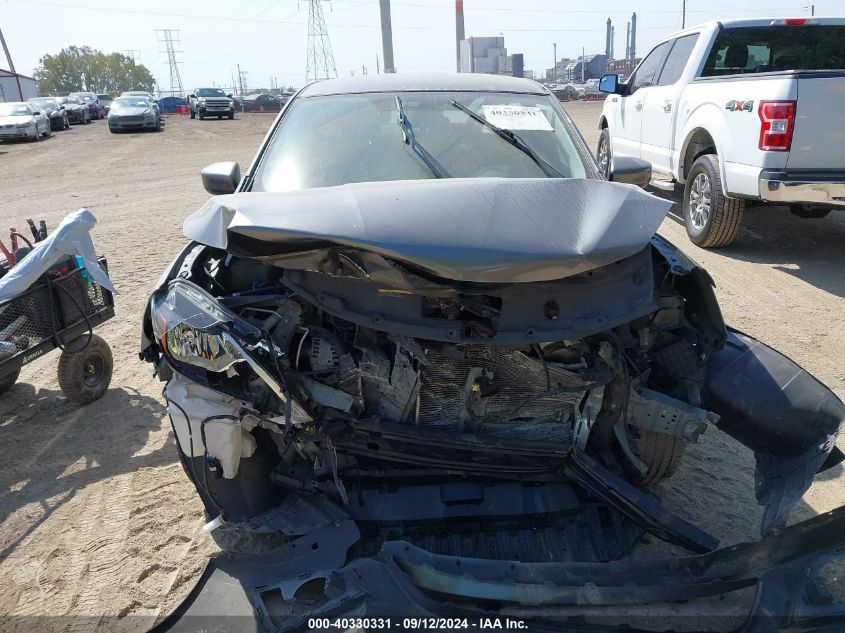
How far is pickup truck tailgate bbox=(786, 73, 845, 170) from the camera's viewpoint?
18.3ft

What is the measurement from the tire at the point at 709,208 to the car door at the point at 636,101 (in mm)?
1639

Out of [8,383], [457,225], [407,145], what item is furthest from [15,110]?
[457,225]

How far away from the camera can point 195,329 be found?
2199 millimetres

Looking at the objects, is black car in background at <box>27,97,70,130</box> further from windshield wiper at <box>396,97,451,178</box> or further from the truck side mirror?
windshield wiper at <box>396,97,451,178</box>

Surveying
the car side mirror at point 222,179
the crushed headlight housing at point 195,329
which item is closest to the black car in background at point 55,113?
the car side mirror at point 222,179

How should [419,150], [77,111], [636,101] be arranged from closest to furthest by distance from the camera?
[419,150] → [636,101] → [77,111]

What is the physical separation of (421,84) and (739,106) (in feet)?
12.9

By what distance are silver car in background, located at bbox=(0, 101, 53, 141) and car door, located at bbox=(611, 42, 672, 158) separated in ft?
68.6

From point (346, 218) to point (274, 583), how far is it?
1308 mm

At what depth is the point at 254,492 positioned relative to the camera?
2.58 meters

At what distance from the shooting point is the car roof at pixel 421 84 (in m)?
3.85

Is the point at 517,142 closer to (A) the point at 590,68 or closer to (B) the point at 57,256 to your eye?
(B) the point at 57,256

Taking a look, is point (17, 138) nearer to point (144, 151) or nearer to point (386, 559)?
point (144, 151)

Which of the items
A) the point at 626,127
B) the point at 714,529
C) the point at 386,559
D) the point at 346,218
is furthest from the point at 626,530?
the point at 626,127
